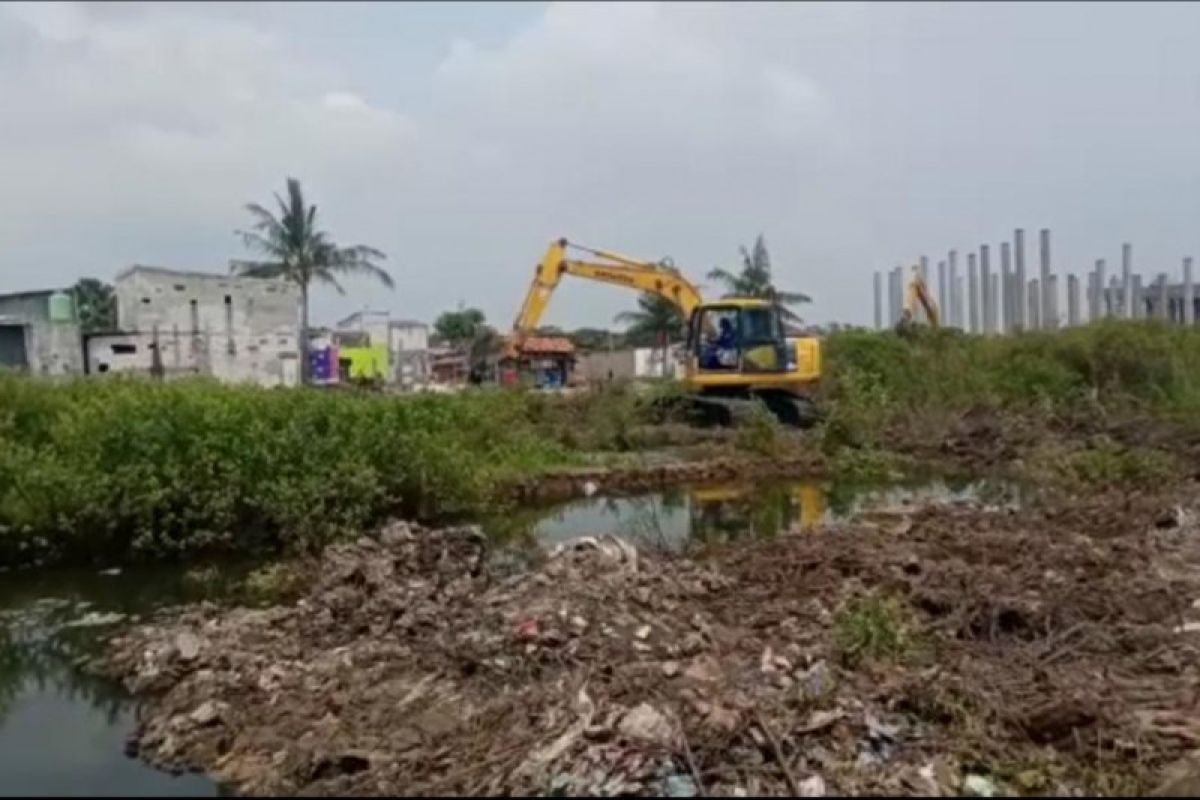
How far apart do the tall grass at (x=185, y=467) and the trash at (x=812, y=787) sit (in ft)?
24.3

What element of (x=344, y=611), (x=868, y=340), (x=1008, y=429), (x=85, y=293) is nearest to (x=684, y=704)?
(x=344, y=611)

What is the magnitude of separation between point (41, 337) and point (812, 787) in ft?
98.5

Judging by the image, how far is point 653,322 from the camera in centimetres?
3928

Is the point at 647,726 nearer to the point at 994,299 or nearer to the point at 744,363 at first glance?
the point at 744,363

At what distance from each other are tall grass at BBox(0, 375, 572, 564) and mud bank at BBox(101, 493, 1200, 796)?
85.3 inches

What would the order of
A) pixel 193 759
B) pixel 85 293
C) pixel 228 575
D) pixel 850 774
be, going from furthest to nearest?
pixel 85 293 → pixel 228 575 → pixel 193 759 → pixel 850 774

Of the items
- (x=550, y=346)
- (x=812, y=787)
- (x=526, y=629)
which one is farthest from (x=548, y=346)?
(x=812, y=787)

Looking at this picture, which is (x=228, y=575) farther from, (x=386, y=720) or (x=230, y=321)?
(x=230, y=321)

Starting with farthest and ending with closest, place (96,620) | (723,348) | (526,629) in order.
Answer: (723,348)
(96,620)
(526,629)

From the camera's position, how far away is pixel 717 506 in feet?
47.1

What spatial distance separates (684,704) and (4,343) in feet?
99.4

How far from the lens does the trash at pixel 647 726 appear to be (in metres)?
4.58

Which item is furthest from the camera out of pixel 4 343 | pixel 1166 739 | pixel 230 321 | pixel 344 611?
pixel 230 321

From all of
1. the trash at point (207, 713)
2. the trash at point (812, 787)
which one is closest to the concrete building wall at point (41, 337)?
the trash at point (207, 713)
